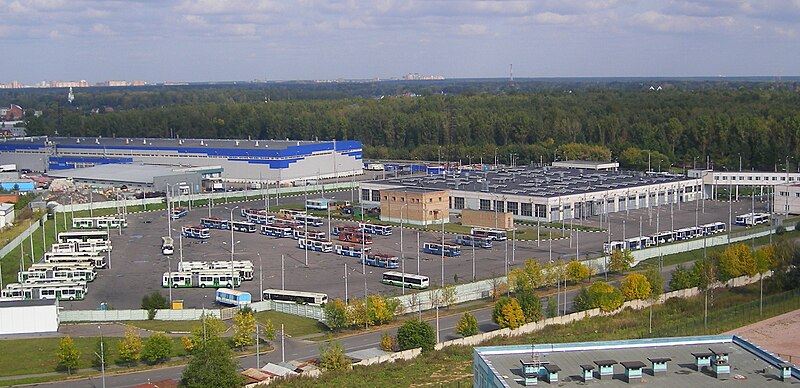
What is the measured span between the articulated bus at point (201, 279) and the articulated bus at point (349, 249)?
12.9ft

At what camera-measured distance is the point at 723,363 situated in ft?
36.3

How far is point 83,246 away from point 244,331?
1036 centimetres

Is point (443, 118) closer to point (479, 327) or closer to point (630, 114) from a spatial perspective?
point (630, 114)

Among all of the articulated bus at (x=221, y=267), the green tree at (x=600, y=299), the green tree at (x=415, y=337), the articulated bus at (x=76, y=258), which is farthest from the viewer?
the articulated bus at (x=76, y=258)

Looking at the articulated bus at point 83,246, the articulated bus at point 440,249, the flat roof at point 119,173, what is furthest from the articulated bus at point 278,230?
the flat roof at point 119,173

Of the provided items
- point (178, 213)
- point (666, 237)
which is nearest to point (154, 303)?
point (178, 213)

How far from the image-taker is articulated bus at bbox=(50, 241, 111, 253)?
24594 millimetres

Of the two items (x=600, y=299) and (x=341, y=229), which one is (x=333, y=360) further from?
(x=341, y=229)

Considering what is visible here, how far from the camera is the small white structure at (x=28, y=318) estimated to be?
56.2 ft

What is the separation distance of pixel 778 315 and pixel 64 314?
12.5 metres

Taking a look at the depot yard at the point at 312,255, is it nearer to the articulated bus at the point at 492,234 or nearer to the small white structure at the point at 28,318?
the articulated bus at the point at 492,234

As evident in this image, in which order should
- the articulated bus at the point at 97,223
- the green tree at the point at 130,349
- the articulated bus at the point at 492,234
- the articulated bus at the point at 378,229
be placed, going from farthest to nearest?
the articulated bus at the point at 97,223 < the articulated bus at the point at 378,229 < the articulated bus at the point at 492,234 < the green tree at the point at 130,349

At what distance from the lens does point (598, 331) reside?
16672mm

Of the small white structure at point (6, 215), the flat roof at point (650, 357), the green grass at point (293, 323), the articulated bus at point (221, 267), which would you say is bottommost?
the green grass at point (293, 323)
